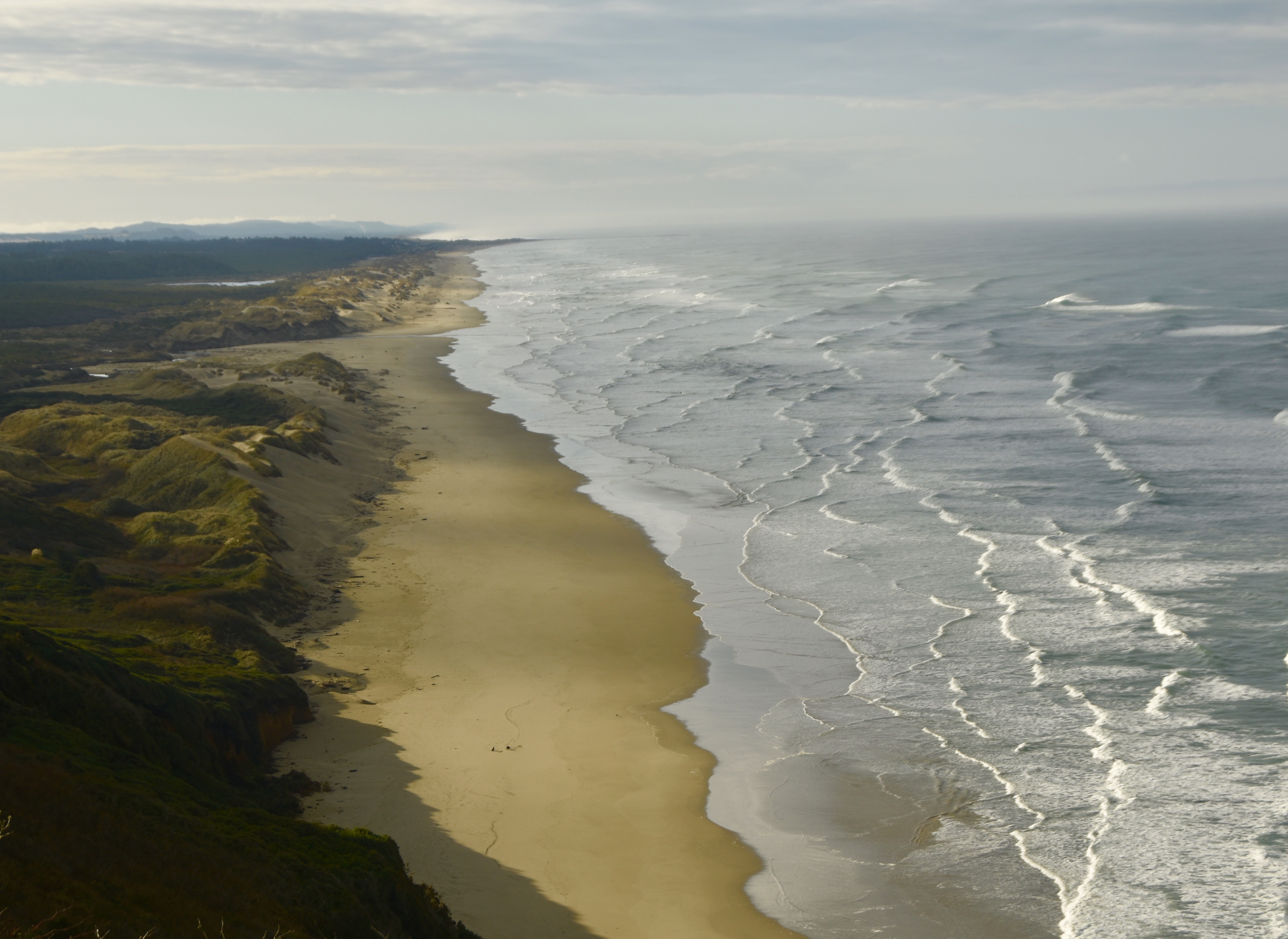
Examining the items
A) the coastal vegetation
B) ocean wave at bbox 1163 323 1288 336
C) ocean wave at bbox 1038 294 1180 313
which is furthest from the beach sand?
ocean wave at bbox 1038 294 1180 313

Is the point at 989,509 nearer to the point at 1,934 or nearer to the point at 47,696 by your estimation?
the point at 47,696

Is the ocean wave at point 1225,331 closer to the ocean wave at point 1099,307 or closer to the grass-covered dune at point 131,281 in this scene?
the ocean wave at point 1099,307

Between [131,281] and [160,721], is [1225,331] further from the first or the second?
[131,281]

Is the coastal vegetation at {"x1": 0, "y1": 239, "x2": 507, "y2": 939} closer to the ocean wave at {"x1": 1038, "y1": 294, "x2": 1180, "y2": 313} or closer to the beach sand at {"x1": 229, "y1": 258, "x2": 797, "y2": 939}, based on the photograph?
the beach sand at {"x1": 229, "y1": 258, "x2": 797, "y2": 939}

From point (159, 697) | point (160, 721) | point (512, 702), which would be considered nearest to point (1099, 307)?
point (512, 702)

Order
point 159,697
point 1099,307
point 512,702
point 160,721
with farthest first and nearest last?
point 1099,307 < point 512,702 < point 159,697 < point 160,721

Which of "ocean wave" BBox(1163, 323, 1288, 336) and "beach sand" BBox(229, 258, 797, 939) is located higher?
"ocean wave" BBox(1163, 323, 1288, 336)
